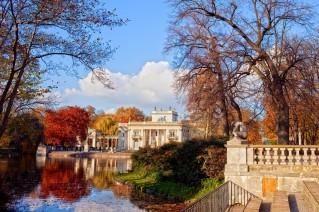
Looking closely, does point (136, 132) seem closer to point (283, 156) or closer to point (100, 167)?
point (100, 167)

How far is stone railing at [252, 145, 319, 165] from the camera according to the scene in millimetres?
13297

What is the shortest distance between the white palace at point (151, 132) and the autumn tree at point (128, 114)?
13796 millimetres

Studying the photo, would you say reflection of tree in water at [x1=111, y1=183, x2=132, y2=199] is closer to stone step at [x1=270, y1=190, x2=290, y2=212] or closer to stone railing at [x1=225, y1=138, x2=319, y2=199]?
stone railing at [x1=225, y1=138, x2=319, y2=199]

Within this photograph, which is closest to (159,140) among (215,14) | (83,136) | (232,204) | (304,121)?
(83,136)

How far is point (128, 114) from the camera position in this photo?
120125mm

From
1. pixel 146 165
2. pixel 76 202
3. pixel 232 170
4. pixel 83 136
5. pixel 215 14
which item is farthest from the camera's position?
pixel 83 136

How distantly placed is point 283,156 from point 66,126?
69152 mm

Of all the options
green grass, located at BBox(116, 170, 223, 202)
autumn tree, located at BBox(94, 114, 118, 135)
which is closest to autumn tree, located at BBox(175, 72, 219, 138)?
green grass, located at BBox(116, 170, 223, 202)

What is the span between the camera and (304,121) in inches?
1149

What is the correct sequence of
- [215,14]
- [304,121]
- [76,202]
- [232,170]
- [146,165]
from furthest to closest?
[304,121], [146,165], [215,14], [76,202], [232,170]

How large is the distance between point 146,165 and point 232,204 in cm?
1451

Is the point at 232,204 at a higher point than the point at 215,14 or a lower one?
lower

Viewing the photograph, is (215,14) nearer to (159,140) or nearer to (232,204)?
(232,204)

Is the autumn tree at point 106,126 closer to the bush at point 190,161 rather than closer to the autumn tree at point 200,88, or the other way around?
the bush at point 190,161
